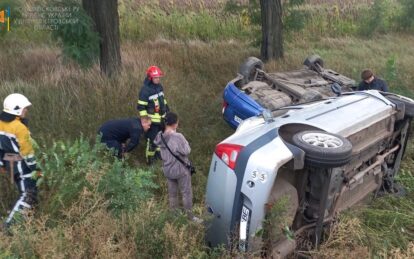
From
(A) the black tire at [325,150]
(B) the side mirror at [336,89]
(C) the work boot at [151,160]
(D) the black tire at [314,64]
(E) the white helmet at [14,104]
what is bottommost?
(C) the work boot at [151,160]

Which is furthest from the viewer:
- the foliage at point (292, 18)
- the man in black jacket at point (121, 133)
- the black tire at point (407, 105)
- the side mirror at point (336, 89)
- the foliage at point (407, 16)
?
the foliage at point (407, 16)

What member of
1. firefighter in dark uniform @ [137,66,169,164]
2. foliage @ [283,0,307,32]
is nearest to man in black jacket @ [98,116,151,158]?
firefighter in dark uniform @ [137,66,169,164]

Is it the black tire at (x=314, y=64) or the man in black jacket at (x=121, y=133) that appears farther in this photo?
the black tire at (x=314, y=64)

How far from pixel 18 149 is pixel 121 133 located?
174 cm

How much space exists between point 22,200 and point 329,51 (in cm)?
1124

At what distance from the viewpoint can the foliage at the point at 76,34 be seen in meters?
6.92

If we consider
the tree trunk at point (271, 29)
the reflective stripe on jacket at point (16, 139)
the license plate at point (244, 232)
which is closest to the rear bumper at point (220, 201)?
the license plate at point (244, 232)

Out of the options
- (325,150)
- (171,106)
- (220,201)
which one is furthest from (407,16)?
(220,201)

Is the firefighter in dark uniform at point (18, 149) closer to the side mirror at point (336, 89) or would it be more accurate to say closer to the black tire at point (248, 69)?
the black tire at point (248, 69)

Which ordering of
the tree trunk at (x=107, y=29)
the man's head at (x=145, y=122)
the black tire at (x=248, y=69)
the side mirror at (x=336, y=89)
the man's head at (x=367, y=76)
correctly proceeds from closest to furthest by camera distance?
the man's head at (x=145, y=122) → the side mirror at (x=336, y=89) → the man's head at (x=367, y=76) → the black tire at (x=248, y=69) → the tree trunk at (x=107, y=29)

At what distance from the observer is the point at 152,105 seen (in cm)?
605

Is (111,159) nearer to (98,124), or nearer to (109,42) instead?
(98,124)

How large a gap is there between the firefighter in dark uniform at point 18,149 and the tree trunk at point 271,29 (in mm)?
7652

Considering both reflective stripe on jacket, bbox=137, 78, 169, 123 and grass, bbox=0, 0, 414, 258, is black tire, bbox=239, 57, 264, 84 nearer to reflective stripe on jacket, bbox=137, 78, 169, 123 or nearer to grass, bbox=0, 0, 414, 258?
grass, bbox=0, 0, 414, 258
